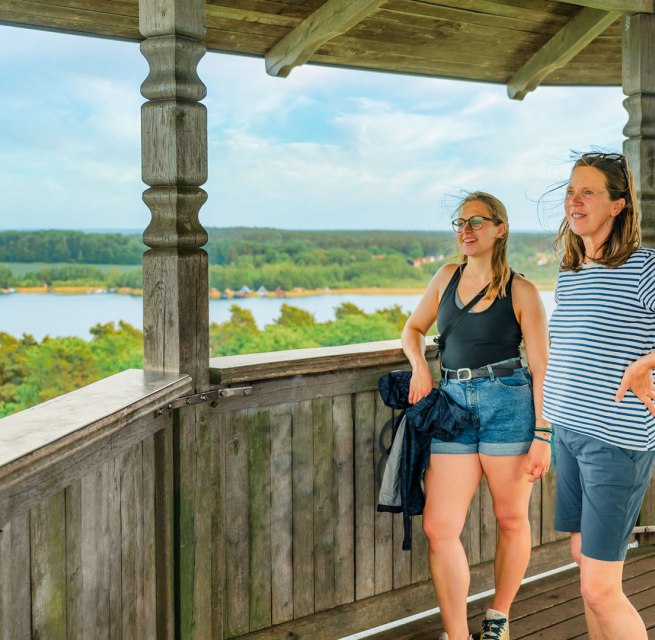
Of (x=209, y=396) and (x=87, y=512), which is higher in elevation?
(x=209, y=396)

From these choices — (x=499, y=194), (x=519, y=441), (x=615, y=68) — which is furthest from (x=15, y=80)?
(x=519, y=441)

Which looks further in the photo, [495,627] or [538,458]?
[495,627]

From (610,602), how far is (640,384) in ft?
1.90

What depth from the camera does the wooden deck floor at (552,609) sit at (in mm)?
3150

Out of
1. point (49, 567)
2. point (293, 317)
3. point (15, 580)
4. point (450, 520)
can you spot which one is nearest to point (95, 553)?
point (49, 567)

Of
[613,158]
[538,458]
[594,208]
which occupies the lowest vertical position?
[538,458]

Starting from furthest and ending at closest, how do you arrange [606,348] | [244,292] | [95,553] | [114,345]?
[244,292], [114,345], [606,348], [95,553]

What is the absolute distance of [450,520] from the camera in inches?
110

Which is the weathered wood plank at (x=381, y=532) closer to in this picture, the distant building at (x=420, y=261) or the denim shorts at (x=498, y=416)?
the denim shorts at (x=498, y=416)

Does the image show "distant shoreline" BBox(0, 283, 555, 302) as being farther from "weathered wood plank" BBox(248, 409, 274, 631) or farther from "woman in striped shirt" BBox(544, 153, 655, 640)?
"woman in striped shirt" BBox(544, 153, 655, 640)

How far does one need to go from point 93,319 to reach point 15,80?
8.20m

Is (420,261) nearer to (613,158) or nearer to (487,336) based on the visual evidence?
(487,336)

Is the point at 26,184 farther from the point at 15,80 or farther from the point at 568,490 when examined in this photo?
the point at 568,490

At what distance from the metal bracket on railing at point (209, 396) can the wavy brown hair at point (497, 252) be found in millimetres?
843
